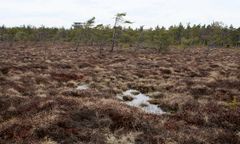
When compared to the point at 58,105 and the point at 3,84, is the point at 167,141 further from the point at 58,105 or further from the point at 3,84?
the point at 3,84

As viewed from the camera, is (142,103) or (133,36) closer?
(142,103)

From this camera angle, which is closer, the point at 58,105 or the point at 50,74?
the point at 58,105

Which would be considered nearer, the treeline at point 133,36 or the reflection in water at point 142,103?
the reflection in water at point 142,103

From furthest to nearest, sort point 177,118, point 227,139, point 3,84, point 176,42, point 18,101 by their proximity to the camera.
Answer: point 176,42
point 3,84
point 18,101
point 177,118
point 227,139

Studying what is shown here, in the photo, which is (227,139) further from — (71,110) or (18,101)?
(18,101)

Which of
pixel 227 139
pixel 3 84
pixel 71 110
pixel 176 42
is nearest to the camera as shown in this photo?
pixel 227 139

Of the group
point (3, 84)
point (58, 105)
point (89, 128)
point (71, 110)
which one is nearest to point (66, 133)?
point (89, 128)

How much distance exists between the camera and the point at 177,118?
1488cm

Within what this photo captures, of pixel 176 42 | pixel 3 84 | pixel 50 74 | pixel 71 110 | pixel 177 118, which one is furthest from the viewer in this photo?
pixel 176 42

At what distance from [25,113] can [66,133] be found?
11.4ft

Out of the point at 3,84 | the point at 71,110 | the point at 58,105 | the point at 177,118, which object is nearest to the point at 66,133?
the point at 71,110

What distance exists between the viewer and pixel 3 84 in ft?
72.5

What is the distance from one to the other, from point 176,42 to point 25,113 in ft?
309

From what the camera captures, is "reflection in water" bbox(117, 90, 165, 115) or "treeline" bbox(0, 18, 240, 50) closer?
"reflection in water" bbox(117, 90, 165, 115)
